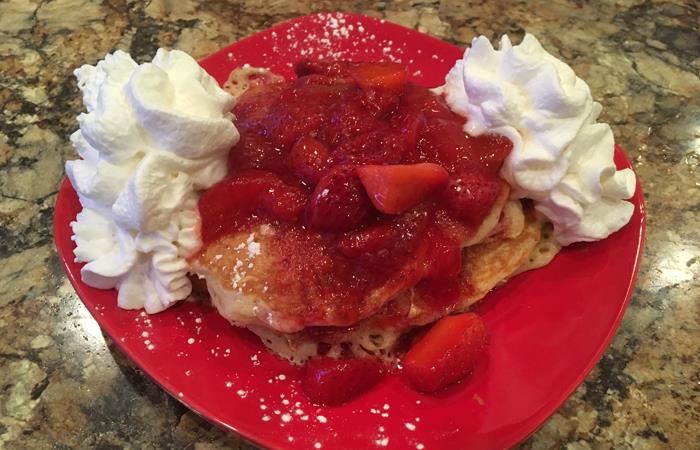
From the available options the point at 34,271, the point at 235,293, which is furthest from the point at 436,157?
the point at 34,271

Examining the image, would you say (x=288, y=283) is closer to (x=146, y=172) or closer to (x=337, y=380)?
(x=337, y=380)

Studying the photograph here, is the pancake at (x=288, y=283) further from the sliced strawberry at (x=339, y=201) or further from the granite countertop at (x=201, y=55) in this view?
the granite countertop at (x=201, y=55)

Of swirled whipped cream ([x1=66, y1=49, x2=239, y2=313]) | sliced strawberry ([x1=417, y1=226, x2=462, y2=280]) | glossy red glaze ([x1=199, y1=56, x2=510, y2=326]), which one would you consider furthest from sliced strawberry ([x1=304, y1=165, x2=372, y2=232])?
swirled whipped cream ([x1=66, y1=49, x2=239, y2=313])

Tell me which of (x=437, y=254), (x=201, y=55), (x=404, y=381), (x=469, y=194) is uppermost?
(x=469, y=194)

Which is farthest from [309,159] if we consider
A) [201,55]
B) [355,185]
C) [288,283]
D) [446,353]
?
[201,55]

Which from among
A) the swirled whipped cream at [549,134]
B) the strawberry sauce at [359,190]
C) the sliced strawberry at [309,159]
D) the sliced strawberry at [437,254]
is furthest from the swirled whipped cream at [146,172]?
the swirled whipped cream at [549,134]

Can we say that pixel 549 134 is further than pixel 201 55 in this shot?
No
